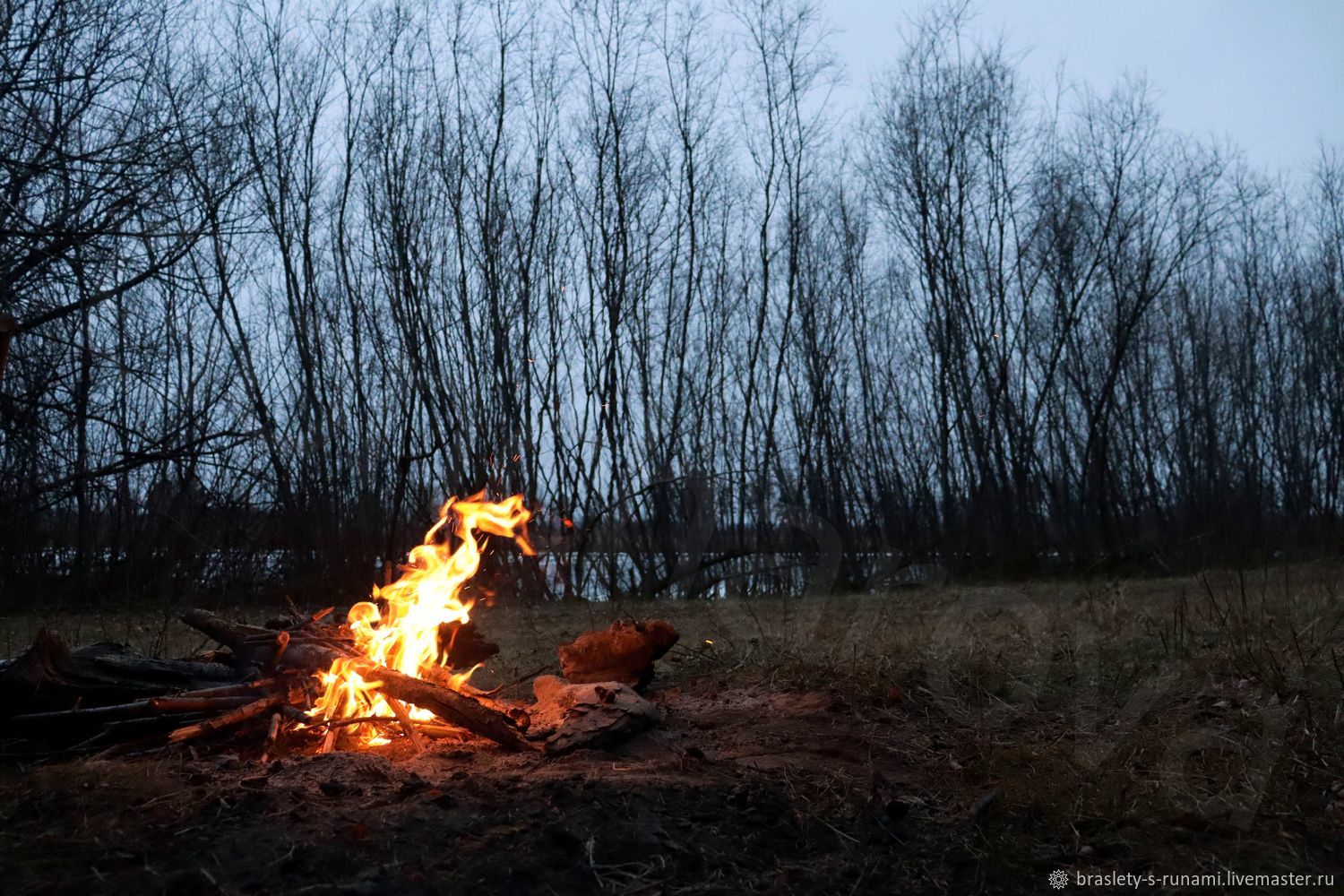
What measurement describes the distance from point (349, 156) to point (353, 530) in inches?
195

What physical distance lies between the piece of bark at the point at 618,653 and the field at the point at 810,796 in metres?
0.19

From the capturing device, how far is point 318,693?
3.67 meters

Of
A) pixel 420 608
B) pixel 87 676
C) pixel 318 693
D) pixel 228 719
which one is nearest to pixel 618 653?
pixel 420 608

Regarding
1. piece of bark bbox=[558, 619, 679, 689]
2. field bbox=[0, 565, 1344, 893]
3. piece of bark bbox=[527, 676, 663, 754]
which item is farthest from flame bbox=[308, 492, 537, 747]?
field bbox=[0, 565, 1344, 893]

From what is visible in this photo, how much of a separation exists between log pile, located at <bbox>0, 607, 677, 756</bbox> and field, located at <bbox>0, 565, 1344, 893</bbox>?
0.36 ft

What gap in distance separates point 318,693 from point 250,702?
272mm

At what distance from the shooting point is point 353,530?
11.0 metres

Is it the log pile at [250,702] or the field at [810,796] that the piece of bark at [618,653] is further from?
the log pile at [250,702]

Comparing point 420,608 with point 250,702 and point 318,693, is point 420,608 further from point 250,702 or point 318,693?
point 250,702

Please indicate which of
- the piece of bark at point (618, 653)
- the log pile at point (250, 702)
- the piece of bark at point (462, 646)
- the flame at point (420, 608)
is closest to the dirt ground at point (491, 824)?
the log pile at point (250, 702)

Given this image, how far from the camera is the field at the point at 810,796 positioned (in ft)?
7.38

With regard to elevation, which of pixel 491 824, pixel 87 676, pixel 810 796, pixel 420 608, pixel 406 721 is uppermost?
pixel 420 608

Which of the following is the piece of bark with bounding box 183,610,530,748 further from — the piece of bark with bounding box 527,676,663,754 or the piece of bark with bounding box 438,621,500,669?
the piece of bark with bounding box 438,621,500,669

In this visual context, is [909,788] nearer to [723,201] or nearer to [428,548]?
[428,548]
